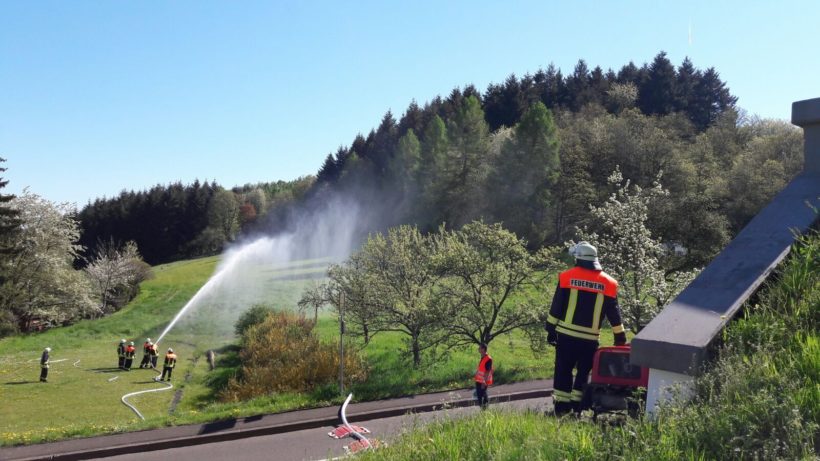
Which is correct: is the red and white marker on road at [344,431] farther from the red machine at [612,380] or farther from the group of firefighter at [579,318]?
the red machine at [612,380]

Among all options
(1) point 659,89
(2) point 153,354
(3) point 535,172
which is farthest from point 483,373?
(1) point 659,89

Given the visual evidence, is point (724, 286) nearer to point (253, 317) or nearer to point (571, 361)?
point (571, 361)

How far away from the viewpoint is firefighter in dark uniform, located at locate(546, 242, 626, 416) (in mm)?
6777

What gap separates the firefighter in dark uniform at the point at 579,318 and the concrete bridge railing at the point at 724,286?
162 centimetres

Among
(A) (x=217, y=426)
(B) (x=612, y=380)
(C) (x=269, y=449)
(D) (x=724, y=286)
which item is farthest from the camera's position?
(A) (x=217, y=426)

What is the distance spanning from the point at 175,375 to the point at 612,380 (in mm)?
22044

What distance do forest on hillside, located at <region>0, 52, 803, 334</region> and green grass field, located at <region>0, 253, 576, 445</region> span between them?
7554mm

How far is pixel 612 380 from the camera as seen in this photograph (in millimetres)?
6676

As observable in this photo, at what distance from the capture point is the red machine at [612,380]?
21.1ft

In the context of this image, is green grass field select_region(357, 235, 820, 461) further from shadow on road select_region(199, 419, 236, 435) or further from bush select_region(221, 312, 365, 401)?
bush select_region(221, 312, 365, 401)

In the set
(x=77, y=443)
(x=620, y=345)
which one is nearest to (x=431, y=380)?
(x=77, y=443)

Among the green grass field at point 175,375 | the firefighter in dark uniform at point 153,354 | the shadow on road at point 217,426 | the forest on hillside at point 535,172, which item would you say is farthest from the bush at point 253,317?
the shadow on road at point 217,426

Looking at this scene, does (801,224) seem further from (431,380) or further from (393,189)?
(393,189)

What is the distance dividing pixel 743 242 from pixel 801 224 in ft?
2.03
